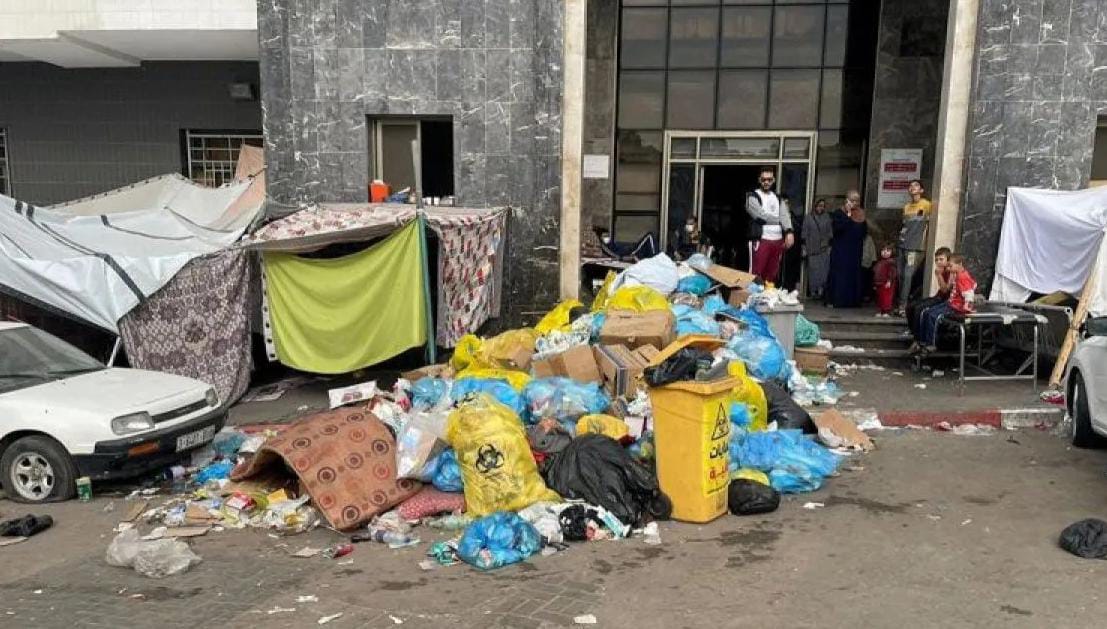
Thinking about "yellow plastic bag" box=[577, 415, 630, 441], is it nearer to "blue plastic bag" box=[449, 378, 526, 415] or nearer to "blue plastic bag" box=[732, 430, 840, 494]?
"blue plastic bag" box=[449, 378, 526, 415]

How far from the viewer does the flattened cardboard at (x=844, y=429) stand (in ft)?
24.7

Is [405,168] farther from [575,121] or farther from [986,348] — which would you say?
[986,348]

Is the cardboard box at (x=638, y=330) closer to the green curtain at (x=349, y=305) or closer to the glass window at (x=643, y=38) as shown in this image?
the green curtain at (x=349, y=305)

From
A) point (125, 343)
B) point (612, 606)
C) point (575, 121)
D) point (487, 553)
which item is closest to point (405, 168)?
point (575, 121)

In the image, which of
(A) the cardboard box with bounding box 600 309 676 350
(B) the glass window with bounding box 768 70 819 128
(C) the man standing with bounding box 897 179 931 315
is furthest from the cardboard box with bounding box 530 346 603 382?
(B) the glass window with bounding box 768 70 819 128

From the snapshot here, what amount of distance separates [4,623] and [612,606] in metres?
3.44

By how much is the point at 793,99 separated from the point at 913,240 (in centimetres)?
366

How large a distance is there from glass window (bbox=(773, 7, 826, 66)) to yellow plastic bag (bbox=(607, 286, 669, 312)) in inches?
239

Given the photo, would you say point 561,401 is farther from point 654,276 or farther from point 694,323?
point 654,276

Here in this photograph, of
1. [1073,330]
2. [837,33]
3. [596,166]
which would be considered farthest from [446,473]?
[837,33]

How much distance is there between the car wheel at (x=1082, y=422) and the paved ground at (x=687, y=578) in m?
1.26

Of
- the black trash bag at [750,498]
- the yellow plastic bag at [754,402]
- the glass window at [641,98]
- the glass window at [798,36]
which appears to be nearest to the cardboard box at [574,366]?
the yellow plastic bag at [754,402]

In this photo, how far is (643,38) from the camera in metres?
13.8

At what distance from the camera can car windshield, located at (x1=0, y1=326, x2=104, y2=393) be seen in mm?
6953
